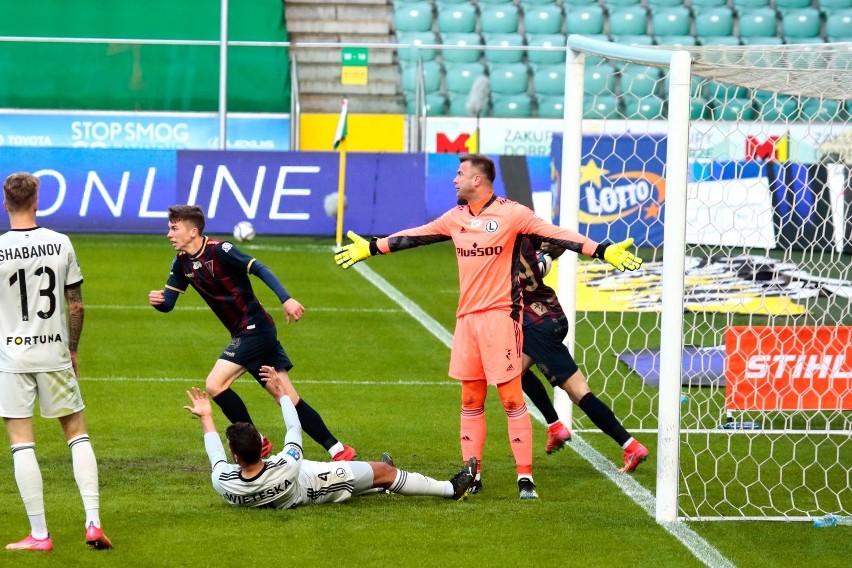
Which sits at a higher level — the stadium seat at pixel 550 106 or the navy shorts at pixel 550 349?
the stadium seat at pixel 550 106

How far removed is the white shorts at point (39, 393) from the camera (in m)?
6.31

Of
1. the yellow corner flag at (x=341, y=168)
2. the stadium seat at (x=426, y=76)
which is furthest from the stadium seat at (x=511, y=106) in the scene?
the yellow corner flag at (x=341, y=168)

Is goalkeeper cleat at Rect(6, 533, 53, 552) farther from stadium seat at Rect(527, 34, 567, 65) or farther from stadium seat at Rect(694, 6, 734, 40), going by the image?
stadium seat at Rect(694, 6, 734, 40)

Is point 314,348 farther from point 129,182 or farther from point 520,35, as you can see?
point 520,35

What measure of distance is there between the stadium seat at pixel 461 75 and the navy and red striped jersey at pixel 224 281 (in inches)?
650

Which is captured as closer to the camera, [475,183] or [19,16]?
[475,183]

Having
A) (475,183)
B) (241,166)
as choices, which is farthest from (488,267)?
(241,166)

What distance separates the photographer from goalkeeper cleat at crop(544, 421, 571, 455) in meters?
8.71

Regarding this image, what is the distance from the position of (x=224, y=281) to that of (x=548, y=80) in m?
18.3

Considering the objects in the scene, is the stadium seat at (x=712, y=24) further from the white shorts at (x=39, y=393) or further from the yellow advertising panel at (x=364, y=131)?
the white shorts at (x=39, y=393)

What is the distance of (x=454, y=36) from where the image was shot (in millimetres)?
27312

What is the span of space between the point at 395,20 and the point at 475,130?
19.0 ft

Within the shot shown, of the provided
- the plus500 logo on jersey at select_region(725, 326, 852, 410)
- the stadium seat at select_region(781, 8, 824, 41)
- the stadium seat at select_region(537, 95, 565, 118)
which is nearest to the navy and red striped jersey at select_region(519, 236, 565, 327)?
the plus500 logo on jersey at select_region(725, 326, 852, 410)

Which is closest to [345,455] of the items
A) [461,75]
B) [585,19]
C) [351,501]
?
[351,501]
